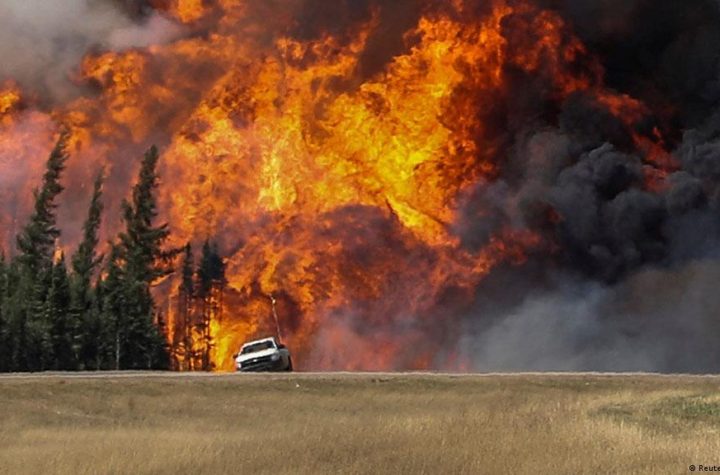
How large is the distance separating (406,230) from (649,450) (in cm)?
4920

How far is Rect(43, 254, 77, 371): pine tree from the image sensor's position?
213ft

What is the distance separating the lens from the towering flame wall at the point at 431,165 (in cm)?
6612

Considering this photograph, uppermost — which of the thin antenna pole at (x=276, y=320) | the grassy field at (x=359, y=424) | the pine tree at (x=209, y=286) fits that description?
the pine tree at (x=209, y=286)

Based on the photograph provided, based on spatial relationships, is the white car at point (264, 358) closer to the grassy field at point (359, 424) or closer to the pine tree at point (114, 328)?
the grassy field at point (359, 424)

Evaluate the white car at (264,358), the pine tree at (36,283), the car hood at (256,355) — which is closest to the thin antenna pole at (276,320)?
the pine tree at (36,283)

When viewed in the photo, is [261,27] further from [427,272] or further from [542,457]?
[542,457]

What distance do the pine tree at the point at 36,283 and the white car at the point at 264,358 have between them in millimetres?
24205

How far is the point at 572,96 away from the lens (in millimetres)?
69688

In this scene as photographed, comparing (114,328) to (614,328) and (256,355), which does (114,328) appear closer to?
(256,355)

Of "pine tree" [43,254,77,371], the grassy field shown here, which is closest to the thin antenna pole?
"pine tree" [43,254,77,371]

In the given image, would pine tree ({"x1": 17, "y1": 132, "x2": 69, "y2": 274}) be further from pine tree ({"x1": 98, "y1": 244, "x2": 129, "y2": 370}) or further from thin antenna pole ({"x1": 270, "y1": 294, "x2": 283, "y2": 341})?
thin antenna pole ({"x1": 270, "y1": 294, "x2": 283, "y2": 341})

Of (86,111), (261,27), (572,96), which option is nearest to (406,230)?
(572,96)

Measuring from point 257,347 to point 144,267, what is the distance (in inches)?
1168

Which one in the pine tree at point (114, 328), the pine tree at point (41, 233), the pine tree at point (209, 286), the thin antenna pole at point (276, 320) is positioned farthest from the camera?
the pine tree at point (209, 286)
